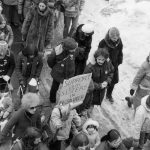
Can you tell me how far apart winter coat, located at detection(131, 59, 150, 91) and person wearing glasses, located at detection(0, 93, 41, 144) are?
246 cm

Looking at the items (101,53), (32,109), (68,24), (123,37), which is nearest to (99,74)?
(101,53)

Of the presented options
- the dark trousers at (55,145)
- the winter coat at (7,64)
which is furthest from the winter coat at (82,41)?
the dark trousers at (55,145)

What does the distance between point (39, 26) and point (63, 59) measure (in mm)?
1264

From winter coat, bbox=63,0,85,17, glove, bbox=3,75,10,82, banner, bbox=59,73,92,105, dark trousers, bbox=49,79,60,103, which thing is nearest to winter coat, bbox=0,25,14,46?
glove, bbox=3,75,10,82

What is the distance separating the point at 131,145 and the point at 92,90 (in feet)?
3.87

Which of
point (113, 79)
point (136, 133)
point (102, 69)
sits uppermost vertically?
point (102, 69)

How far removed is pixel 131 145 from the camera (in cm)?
787

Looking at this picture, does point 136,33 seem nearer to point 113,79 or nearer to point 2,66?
point 113,79

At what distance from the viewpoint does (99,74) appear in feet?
27.1

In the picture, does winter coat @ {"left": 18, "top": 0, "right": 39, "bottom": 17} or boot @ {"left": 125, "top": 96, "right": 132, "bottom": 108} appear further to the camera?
winter coat @ {"left": 18, "top": 0, "right": 39, "bottom": 17}

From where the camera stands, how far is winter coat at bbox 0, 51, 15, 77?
8031mm

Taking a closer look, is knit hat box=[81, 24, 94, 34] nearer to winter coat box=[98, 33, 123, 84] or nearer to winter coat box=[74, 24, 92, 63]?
winter coat box=[74, 24, 92, 63]

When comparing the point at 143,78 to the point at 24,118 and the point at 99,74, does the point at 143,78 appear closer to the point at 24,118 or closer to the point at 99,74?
the point at 99,74

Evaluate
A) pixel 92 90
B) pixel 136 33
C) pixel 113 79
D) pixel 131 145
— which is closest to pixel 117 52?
pixel 113 79
